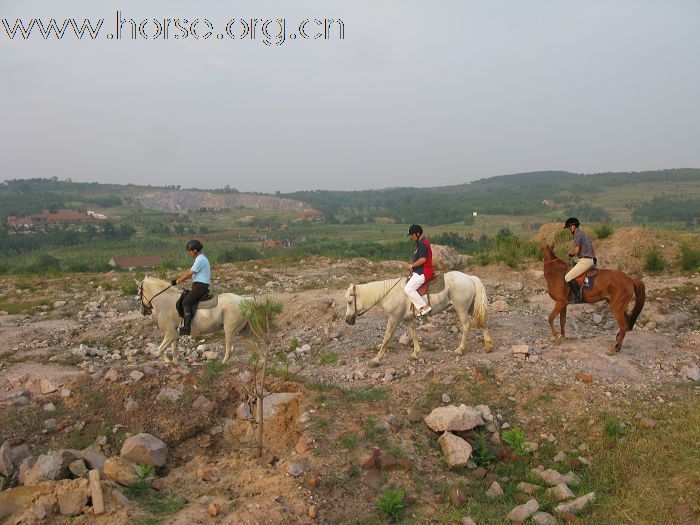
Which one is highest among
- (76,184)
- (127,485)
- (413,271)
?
(76,184)

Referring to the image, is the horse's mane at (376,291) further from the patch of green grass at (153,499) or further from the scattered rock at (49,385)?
the scattered rock at (49,385)

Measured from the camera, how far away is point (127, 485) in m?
4.93

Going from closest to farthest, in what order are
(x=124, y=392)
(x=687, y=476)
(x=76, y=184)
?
(x=687, y=476) → (x=124, y=392) → (x=76, y=184)

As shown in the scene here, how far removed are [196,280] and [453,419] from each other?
Result: 4595mm

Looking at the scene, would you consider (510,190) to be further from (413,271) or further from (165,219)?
(413,271)

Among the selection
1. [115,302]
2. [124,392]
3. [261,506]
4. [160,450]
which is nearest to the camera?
[261,506]

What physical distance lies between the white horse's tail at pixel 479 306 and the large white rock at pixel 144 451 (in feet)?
18.1

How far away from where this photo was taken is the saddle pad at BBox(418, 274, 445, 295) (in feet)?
27.6

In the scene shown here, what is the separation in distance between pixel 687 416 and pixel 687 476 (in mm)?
1512

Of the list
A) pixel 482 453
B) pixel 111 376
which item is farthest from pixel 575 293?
pixel 111 376

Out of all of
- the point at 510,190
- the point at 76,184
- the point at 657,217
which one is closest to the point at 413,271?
the point at 657,217

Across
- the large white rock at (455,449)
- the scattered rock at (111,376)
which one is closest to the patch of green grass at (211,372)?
the scattered rock at (111,376)

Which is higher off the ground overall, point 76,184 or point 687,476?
point 76,184

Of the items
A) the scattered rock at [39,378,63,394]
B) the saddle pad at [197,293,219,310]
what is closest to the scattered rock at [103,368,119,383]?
the scattered rock at [39,378,63,394]
